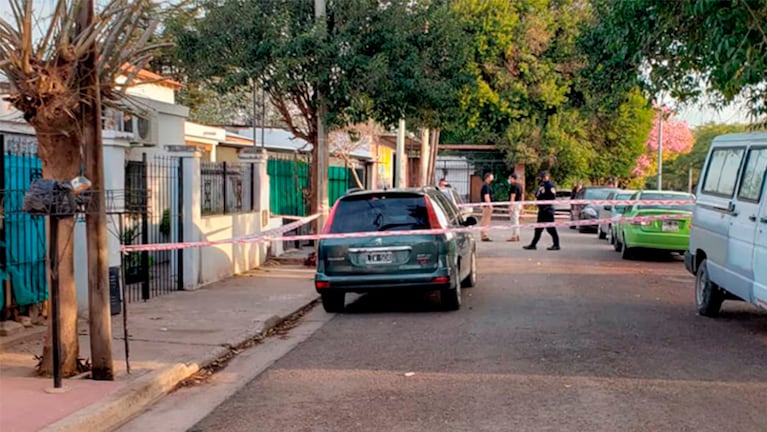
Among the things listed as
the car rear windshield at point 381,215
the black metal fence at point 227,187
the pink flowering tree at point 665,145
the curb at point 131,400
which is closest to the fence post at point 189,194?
the black metal fence at point 227,187

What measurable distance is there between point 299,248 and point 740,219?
1229cm

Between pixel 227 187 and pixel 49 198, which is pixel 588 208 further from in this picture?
pixel 49 198

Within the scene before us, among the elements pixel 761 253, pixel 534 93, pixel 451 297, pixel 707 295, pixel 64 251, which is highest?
pixel 534 93

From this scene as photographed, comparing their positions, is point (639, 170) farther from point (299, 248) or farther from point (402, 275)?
point (402, 275)

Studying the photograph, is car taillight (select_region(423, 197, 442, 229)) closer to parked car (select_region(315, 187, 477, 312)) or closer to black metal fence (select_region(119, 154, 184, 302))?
parked car (select_region(315, 187, 477, 312))

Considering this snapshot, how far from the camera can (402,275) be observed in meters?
10.5

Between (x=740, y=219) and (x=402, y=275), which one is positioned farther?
(x=402, y=275)

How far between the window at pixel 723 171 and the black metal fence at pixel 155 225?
8.02 meters

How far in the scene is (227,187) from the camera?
1501 centimetres

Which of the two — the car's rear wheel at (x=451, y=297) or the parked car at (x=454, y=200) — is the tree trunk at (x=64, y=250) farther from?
the parked car at (x=454, y=200)

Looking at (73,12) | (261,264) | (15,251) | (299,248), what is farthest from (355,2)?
(73,12)

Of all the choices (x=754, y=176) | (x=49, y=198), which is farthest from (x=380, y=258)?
(x=49, y=198)

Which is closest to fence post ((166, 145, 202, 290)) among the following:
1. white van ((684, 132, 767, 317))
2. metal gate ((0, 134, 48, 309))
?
metal gate ((0, 134, 48, 309))

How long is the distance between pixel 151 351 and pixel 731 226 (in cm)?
670
